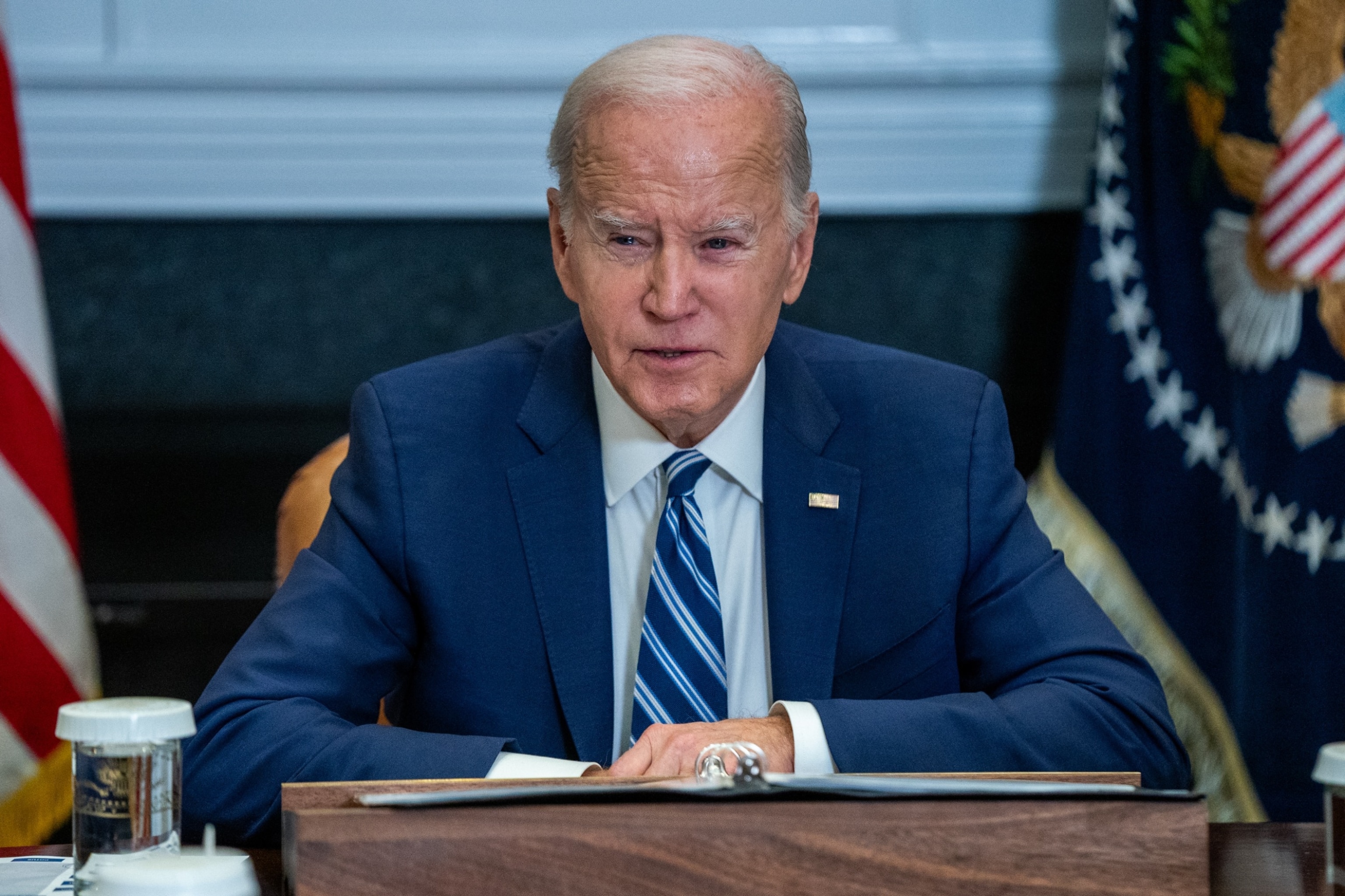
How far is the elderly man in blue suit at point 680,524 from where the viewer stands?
1.66 metres

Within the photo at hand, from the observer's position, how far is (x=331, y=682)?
5.38ft

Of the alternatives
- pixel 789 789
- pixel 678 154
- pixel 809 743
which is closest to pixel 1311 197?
pixel 678 154

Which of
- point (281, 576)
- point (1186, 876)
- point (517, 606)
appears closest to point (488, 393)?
point (517, 606)

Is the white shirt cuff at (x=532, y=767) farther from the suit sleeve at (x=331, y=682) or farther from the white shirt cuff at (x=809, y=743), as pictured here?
the white shirt cuff at (x=809, y=743)

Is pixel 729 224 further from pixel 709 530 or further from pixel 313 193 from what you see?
pixel 313 193

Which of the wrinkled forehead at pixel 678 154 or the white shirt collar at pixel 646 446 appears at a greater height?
the wrinkled forehead at pixel 678 154

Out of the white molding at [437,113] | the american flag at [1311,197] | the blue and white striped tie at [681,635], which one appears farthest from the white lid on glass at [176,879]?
the white molding at [437,113]

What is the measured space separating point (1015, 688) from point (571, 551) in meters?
0.57

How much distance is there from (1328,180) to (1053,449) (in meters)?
0.72

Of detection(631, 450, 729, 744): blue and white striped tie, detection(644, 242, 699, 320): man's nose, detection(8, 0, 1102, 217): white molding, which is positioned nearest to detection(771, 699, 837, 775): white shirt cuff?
detection(631, 450, 729, 744): blue and white striped tie

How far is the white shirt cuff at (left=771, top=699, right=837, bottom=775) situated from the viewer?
4.73 feet

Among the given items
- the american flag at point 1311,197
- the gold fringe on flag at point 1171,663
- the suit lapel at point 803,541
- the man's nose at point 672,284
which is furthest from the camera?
the gold fringe on flag at point 1171,663

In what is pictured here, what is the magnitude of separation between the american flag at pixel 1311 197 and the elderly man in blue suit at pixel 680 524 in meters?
0.82

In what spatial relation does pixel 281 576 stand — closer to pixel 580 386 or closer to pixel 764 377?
pixel 580 386
